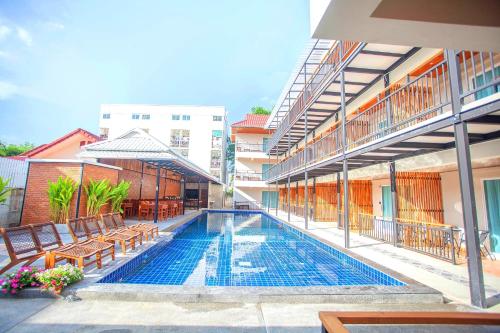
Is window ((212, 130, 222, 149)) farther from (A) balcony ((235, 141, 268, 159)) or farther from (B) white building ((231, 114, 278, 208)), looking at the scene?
(A) balcony ((235, 141, 268, 159))

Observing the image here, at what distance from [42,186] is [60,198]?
1.08m

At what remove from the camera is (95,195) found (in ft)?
30.6

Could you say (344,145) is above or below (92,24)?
below

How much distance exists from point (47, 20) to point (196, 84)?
60.7 metres

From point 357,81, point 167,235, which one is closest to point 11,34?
point 167,235

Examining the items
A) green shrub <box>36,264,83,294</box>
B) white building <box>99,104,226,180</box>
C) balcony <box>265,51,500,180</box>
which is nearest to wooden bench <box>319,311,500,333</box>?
A: balcony <box>265,51,500,180</box>

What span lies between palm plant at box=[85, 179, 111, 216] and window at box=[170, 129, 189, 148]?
81.0 ft

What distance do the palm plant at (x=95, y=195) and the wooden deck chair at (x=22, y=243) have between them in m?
5.04

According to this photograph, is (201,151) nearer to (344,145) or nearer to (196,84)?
(344,145)

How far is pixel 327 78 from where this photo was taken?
1041 centimetres

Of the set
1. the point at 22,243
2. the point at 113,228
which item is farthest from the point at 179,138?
the point at 22,243

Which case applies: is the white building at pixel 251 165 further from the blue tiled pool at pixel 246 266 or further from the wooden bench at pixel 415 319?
the wooden bench at pixel 415 319

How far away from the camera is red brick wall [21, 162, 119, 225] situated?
8.63m

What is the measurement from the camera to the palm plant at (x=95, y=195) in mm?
9273
